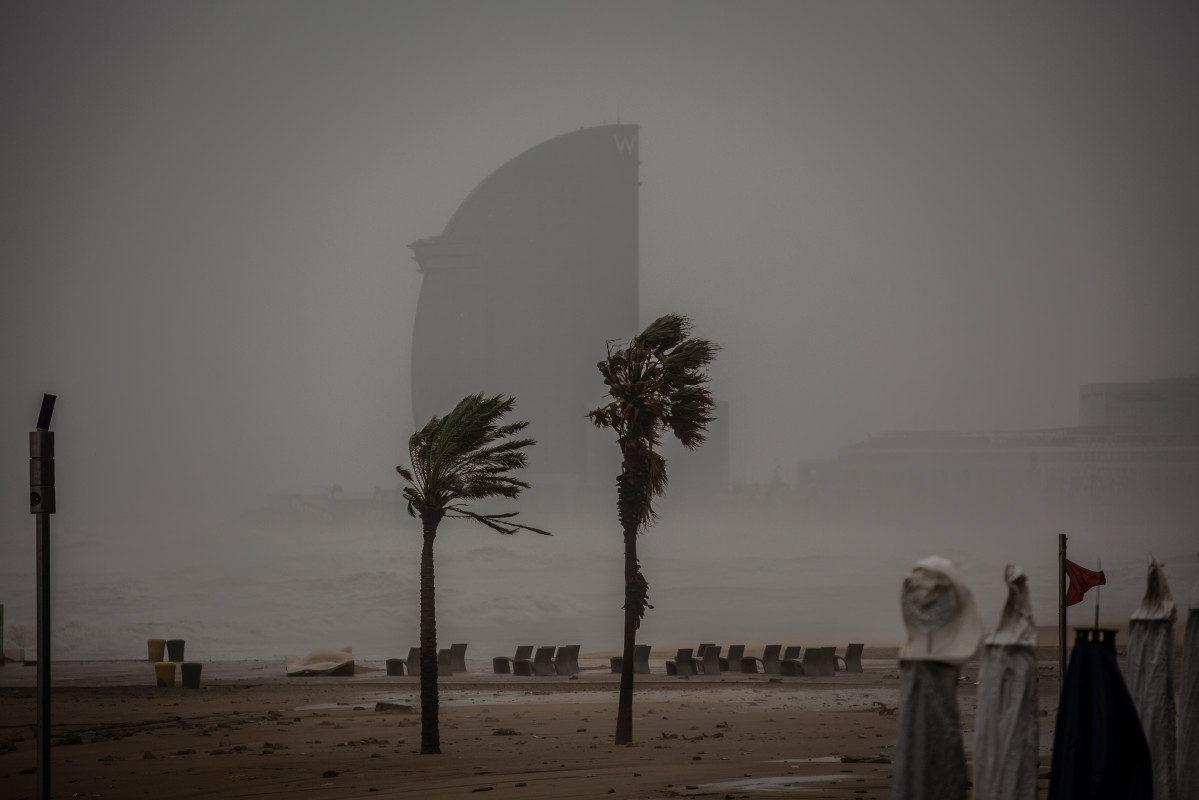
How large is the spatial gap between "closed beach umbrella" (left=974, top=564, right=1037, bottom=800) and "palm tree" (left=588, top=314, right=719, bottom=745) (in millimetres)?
16219

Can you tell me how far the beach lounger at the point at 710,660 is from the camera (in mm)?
44781

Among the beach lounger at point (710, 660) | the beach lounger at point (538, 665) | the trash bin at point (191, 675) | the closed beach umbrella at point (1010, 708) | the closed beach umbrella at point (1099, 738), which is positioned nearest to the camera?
the closed beach umbrella at point (1010, 708)

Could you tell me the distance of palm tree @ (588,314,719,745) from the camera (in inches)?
1000

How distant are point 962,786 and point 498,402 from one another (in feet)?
57.8

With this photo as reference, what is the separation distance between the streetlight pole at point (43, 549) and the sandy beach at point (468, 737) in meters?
5.60

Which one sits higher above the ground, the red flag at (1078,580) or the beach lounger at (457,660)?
the red flag at (1078,580)

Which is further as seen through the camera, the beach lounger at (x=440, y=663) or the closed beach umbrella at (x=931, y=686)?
the beach lounger at (x=440, y=663)

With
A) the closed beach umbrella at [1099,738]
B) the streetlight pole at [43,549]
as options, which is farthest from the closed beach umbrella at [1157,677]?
the streetlight pole at [43,549]

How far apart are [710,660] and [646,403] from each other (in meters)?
22.3

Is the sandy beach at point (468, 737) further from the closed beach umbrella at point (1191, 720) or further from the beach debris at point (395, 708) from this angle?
the closed beach umbrella at point (1191, 720)

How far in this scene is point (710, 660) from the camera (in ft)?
148

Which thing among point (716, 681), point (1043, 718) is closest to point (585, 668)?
point (716, 681)

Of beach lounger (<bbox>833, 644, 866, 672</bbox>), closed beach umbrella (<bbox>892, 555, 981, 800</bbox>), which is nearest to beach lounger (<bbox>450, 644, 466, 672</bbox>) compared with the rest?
beach lounger (<bbox>833, 644, 866, 672</bbox>)

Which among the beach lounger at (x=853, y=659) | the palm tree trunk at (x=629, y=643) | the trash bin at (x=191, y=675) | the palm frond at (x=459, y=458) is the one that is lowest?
→ the beach lounger at (x=853, y=659)
